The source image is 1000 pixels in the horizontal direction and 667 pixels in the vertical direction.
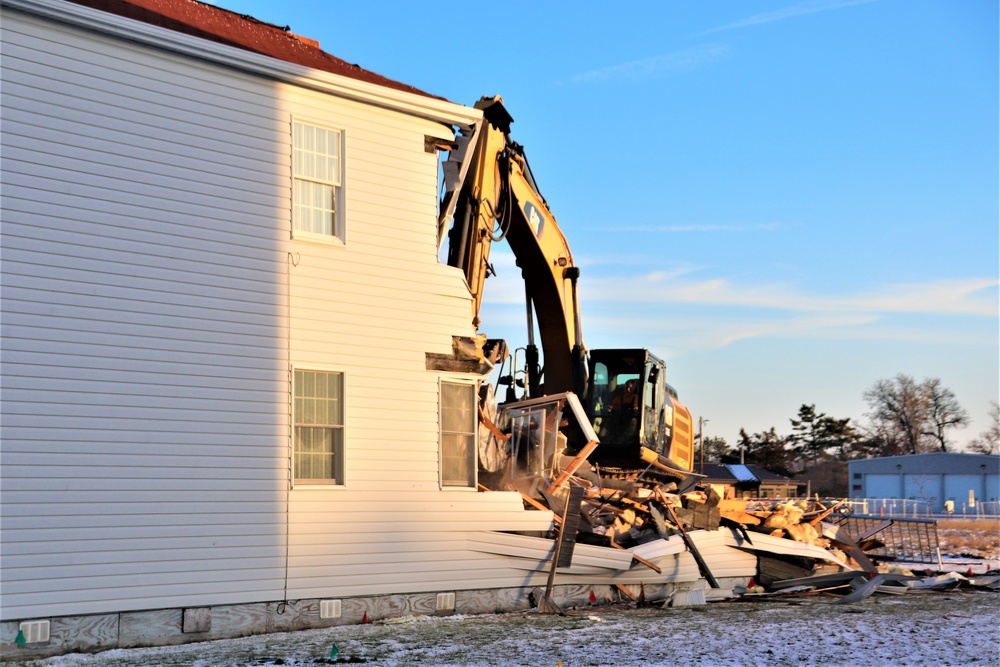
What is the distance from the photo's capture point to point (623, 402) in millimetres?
24141

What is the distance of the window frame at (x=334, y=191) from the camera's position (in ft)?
49.2

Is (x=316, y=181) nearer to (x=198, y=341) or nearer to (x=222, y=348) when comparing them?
(x=222, y=348)

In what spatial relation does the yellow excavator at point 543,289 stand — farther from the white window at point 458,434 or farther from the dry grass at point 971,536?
the dry grass at point 971,536

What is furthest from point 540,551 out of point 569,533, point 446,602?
point 446,602

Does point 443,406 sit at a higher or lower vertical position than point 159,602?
higher

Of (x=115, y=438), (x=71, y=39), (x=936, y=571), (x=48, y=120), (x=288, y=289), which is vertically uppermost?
(x=71, y=39)

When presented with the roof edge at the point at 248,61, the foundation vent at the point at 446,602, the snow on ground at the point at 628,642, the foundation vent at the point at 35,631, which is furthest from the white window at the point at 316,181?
the foundation vent at the point at 35,631

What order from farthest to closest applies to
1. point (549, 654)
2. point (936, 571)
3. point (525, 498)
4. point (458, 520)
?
point (936, 571) → point (525, 498) → point (458, 520) → point (549, 654)

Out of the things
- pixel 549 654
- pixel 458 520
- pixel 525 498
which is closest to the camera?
pixel 549 654

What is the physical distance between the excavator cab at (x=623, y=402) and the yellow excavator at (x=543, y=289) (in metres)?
0.02

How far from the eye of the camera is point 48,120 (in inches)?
513

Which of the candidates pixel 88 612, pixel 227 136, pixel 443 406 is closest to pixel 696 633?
pixel 443 406

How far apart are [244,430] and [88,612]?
9.40 feet

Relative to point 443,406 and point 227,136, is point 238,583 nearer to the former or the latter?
point 443,406
